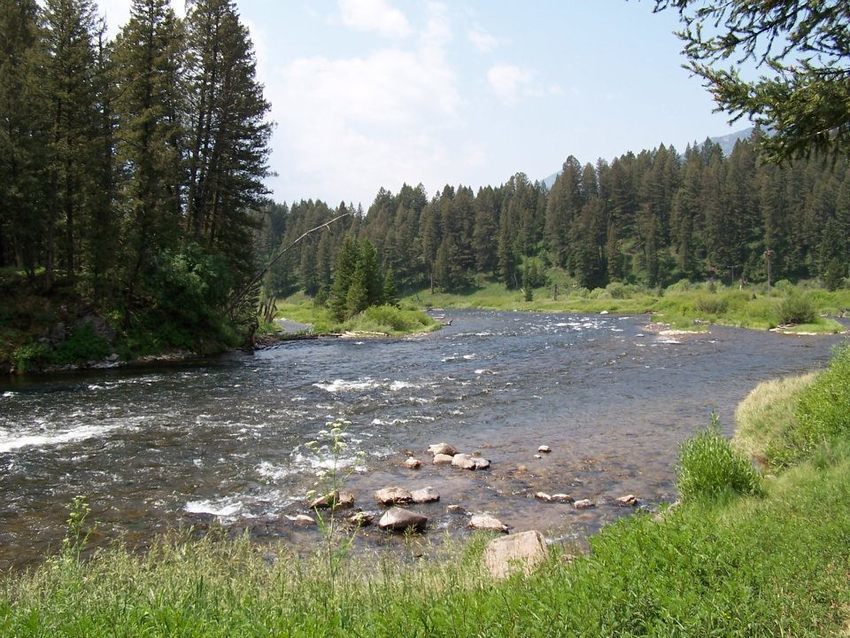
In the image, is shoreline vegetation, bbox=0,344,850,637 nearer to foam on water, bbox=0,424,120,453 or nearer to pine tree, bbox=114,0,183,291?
foam on water, bbox=0,424,120,453

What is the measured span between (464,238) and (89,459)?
130 m

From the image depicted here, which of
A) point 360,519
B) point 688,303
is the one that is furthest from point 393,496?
point 688,303

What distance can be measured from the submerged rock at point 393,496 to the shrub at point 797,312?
1992 inches

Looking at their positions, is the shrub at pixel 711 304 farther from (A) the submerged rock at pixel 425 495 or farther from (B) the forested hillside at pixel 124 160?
(A) the submerged rock at pixel 425 495

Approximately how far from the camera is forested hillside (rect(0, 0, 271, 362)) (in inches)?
1094

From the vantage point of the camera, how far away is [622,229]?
13388 centimetres

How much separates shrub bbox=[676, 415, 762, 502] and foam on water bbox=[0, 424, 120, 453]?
14882mm

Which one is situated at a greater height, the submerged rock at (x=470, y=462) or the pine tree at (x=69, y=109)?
the pine tree at (x=69, y=109)

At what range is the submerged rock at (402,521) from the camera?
9.87m

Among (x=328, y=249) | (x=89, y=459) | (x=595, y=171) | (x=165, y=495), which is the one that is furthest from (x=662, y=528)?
(x=595, y=171)

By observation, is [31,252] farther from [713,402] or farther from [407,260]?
[407,260]

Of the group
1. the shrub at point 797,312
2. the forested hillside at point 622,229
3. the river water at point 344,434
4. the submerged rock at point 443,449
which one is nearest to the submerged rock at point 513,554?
the river water at point 344,434

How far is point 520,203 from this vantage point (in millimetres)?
145625

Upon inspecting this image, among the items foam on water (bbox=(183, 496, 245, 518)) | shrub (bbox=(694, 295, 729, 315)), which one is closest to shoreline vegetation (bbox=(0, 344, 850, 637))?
foam on water (bbox=(183, 496, 245, 518))
